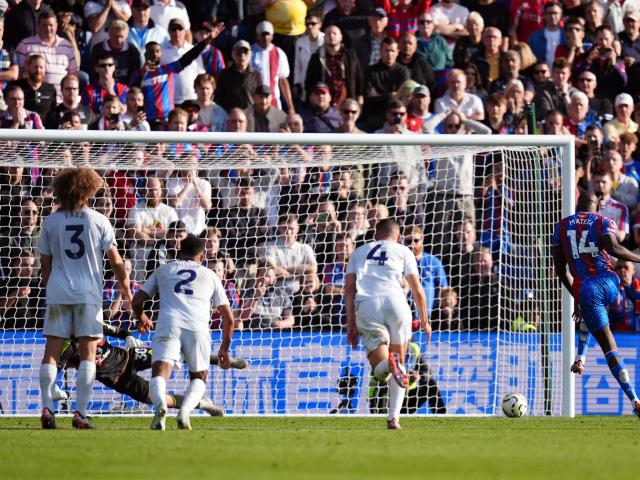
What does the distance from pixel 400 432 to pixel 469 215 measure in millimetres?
5278

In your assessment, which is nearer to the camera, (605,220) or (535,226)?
(605,220)

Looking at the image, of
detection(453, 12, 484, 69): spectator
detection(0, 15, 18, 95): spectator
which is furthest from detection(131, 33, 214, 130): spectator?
detection(453, 12, 484, 69): spectator

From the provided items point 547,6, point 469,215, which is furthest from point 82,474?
point 547,6

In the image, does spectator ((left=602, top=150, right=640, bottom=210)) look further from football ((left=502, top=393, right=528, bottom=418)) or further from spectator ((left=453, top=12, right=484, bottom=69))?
football ((left=502, top=393, right=528, bottom=418))

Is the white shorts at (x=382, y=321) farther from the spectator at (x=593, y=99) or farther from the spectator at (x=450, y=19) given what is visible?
the spectator at (x=450, y=19)

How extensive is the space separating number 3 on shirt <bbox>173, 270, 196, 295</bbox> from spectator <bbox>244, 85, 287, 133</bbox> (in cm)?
670

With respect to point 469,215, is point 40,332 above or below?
below

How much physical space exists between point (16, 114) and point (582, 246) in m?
7.05

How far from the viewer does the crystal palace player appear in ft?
40.9

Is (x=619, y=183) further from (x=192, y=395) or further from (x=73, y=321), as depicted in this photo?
(x=73, y=321)

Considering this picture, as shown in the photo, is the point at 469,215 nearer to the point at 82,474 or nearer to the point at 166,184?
the point at 166,184

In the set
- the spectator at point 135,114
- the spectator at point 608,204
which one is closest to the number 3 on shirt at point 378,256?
the spectator at point 135,114

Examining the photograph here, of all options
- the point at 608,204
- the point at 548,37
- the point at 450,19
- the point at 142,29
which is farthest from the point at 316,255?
the point at 548,37

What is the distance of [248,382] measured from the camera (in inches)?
567
